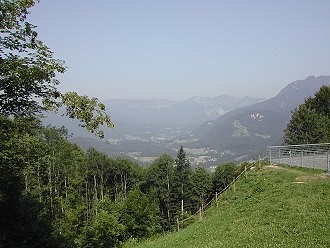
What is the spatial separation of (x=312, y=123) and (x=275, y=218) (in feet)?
177

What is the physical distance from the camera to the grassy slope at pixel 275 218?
560 inches

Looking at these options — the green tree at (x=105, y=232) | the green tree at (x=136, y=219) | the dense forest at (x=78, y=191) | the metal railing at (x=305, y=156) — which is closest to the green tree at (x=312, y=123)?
the dense forest at (x=78, y=191)

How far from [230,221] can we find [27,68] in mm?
14450

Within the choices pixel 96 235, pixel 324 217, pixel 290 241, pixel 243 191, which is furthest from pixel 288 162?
pixel 96 235

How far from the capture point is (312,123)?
220 ft

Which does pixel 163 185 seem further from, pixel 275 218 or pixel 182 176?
pixel 275 218

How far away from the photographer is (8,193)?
25578 millimetres

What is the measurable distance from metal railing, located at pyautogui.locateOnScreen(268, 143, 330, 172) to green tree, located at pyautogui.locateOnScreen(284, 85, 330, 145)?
92.5ft

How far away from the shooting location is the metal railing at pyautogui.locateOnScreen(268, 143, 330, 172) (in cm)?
3057

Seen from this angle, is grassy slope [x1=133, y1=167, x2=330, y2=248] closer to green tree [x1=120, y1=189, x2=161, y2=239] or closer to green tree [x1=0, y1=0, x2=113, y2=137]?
green tree [x1=0, y1=0, x2=113, y2=137]

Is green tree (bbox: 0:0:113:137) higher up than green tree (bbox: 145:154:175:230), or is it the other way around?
green tree (bbox: 0:0:113:137)

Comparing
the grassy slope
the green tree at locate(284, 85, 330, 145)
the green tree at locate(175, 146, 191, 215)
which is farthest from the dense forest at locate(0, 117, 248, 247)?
the green tree at locate(284, 85, 330, 145)

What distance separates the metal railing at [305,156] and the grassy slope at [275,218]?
151cm

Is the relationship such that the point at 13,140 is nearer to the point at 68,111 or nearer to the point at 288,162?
the point at 68,111
